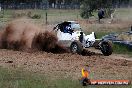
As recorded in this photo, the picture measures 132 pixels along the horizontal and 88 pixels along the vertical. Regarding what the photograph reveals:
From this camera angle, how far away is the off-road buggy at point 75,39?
1975cm

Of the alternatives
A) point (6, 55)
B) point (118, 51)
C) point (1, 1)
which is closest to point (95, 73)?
point (6, 55)

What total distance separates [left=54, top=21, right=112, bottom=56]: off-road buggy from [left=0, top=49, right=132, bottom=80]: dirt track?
2.22 meters

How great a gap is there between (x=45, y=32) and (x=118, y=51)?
156 inches

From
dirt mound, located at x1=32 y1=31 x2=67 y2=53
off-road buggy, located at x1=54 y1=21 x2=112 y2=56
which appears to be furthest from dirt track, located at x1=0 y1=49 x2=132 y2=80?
dirt mound, located at x1=32 y1=31 x2=67 y2=53

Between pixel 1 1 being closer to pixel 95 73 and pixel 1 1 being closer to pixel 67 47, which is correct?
pixel 67 47

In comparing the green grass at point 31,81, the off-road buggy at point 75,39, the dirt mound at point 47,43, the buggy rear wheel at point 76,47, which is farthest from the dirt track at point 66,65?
the dirt mound at point 47,43

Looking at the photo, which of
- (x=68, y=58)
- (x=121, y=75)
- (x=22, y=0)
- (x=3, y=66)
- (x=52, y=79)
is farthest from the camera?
(x=22, y=0)

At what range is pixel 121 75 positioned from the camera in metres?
12.8

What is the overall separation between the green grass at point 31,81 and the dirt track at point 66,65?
27.6 inches

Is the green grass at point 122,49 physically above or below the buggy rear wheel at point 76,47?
below

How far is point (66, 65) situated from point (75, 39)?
17.1ft

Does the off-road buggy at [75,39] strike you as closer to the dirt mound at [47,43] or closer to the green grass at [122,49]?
the dirt mound at [47,43]

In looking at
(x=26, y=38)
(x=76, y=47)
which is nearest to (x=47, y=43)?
(x=26, y=38)

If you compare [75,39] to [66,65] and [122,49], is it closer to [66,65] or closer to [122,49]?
[122,49]
